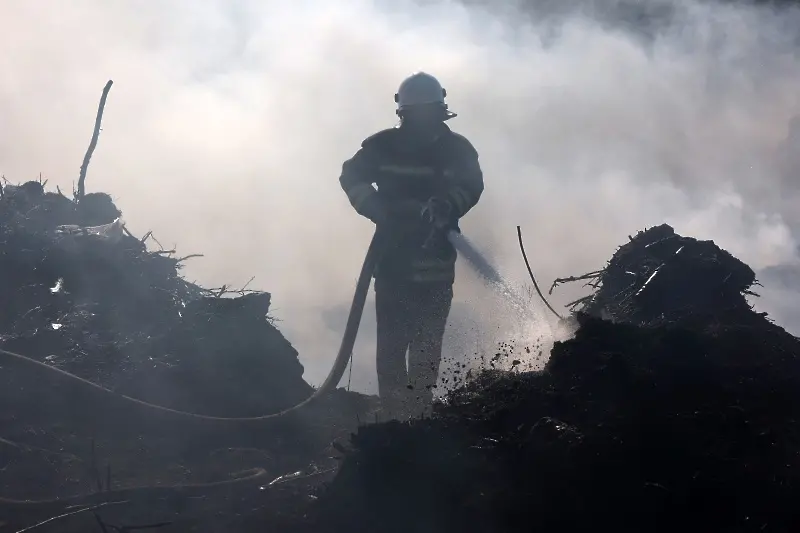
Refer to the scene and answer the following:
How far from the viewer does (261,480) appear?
258 inches

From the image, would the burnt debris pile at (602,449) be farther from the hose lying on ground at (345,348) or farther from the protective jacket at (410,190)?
the hose lying on ground at (345,348)

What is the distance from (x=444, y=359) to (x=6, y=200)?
788 centimetres

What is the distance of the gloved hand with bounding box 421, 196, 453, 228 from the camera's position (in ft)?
24.1

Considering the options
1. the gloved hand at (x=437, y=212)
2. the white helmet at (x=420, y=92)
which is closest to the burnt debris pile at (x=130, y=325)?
the gloved hand at (x=437, y=212)

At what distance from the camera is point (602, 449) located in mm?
4586

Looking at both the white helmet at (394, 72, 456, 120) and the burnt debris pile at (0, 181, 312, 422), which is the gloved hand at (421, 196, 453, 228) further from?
the burnt debris pile at (0, 181, 312, 422)

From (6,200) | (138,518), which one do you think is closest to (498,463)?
(138,518)

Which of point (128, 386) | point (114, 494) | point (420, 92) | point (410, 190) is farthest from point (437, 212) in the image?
point (128, 386)

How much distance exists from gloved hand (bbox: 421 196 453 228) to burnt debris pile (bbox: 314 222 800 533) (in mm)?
1668

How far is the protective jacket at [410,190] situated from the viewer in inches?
294

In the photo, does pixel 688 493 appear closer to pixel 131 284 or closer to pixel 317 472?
pixel 317 472

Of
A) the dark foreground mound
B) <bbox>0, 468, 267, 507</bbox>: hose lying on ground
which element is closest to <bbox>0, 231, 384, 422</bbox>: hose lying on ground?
the dark foreground mound

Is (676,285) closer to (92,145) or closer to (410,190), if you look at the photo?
(410,190)

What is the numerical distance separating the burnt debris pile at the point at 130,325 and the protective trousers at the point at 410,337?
236 centimetres
